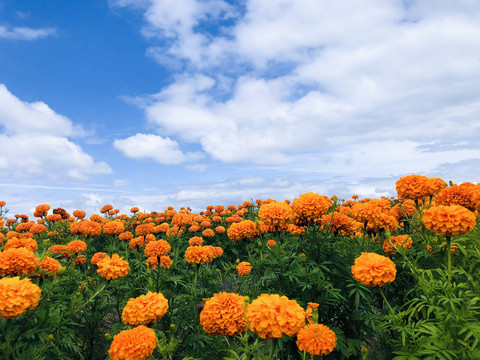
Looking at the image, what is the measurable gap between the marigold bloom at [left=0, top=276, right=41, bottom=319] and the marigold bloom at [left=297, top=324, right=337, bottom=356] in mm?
2068

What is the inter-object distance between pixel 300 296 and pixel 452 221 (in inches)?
66.8

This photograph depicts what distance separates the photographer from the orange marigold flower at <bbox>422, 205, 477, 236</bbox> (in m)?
2.50

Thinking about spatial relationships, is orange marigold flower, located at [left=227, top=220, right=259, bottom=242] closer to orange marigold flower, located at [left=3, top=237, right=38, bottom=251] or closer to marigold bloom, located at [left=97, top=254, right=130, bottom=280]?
marigold bloom, located at [left=97, top=254, right=130, bottom=280]

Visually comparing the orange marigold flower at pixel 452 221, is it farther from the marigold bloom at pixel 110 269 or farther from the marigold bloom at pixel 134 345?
the marigold bloom at pixel 110 269

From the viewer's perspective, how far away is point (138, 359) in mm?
2070

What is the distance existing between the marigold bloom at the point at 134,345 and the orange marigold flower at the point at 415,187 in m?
3.14

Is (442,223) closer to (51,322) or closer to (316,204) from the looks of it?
(316,204)

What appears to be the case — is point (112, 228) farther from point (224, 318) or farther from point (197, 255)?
point (224, 318)

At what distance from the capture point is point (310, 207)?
319cm

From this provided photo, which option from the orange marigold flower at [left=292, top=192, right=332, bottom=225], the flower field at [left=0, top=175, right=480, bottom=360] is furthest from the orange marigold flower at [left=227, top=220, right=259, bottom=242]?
the orange marigold flower at [left=292, top=192, right=332, bottom=225]

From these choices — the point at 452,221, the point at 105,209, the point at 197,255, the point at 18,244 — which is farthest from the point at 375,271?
the point at 105,209

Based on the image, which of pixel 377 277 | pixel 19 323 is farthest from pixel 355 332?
pixel 19 323

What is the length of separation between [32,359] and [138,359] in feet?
3.51

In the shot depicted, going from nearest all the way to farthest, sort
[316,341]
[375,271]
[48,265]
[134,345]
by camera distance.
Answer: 1. [316,341]
2. [134,345]
3. [375,271]
4. [48,265]
